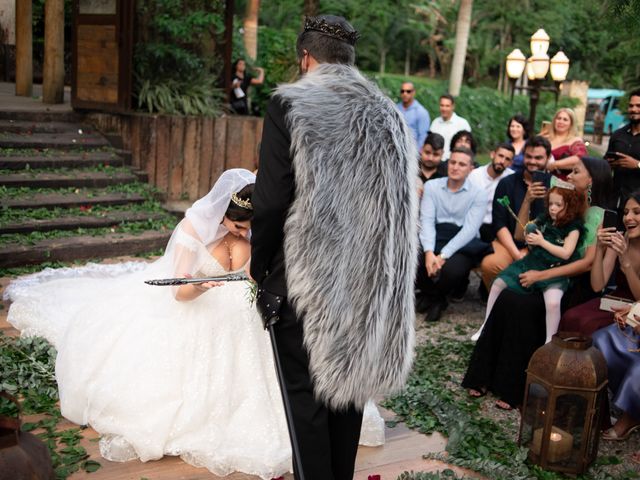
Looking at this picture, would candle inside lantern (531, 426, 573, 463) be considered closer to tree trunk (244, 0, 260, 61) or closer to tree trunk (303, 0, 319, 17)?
tree trunk (303, 0, 319, 17)

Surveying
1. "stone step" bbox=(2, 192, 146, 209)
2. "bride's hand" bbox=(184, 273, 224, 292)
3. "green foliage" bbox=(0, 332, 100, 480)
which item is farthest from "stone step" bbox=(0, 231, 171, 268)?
"bride's hand" bbox=(184, 273, 224, 292)

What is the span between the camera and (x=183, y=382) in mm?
3873

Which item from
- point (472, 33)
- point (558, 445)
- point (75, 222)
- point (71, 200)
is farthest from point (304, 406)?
point (472, 33)

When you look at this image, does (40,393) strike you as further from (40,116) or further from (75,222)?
(40,116)

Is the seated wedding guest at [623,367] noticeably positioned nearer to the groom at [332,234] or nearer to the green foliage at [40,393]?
the groom at [332,234]

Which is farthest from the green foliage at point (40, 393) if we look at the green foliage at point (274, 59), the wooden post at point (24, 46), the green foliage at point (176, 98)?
the green foliage at point (274, 59)

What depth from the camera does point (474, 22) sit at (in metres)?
32.6

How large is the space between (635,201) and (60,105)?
27.8 ft

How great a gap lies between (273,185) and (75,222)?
5701 mm

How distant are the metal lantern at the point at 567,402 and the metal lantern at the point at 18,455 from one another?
247 centimetres

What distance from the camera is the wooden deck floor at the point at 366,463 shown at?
352 cm

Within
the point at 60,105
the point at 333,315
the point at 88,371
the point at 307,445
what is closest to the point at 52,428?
the point at 88,371

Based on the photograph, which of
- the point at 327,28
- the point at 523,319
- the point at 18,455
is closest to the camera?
the point at 327,28

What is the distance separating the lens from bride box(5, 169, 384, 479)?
3676mm
